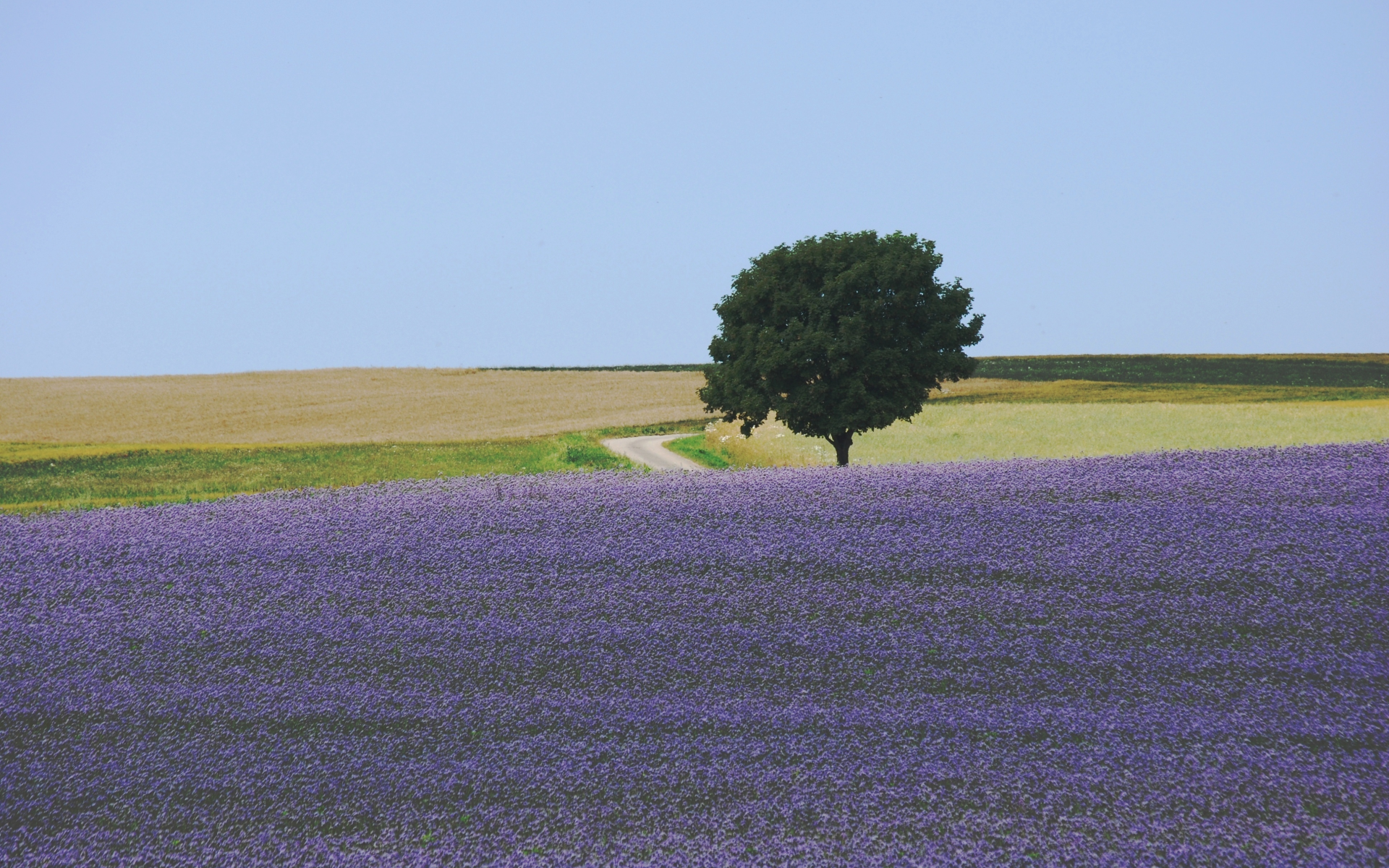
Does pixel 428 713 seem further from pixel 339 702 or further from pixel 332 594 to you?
pixel 332 594

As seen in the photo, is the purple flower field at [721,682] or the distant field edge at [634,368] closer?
the purple flower field at [721,682]

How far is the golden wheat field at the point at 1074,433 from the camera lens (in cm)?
3023

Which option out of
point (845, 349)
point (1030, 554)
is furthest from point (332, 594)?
point (845, 349)

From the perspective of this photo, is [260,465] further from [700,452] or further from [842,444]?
[842,444]

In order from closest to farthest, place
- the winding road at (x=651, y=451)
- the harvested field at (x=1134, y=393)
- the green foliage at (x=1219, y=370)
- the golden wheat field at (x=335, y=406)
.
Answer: the winding road at (x=651, y=451), the golden wheat field at (x=335, y=406), the harvested field at (x=1134, y=393), the green foliage at (x=1219, y=370)

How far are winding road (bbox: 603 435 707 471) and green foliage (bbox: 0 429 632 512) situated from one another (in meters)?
1.11

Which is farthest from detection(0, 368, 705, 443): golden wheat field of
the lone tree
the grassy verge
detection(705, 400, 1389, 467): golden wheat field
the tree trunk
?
the tree trunk

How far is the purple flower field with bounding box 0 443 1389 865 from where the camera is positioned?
6.60 meters

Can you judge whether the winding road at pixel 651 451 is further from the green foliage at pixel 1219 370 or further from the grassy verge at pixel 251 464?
the green foliage at pixel 1219 370

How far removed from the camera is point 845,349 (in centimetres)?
2391

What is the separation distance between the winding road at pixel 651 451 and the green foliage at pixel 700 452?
0.40 meters

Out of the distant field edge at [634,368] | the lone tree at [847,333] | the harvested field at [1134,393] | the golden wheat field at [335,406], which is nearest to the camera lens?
the lone tree at [847,333]

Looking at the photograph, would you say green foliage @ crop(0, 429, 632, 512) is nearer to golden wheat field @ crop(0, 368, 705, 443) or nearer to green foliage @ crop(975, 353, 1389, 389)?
golden wheat field @ crop(0, 368, 705, 443)

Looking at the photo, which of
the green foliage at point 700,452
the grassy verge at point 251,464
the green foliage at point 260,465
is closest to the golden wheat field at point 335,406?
the grassy verge at point 251,464
